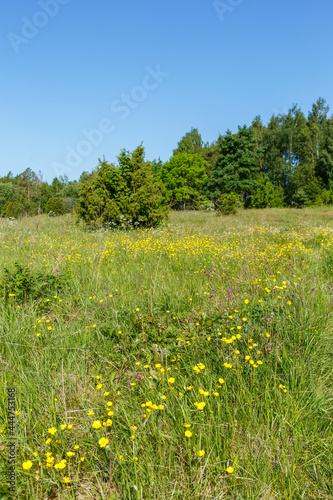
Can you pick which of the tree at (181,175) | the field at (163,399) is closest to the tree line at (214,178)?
the tree at (181,175)

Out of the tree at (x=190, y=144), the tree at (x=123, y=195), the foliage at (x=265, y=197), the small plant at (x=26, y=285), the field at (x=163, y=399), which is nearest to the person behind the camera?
the field at (x=163, y=399)

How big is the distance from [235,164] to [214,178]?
2.96m

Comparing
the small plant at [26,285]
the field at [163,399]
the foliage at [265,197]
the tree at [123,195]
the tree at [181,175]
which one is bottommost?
the field at [163,399]

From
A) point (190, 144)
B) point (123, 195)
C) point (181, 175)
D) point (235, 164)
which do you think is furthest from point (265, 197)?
point (123, 195)

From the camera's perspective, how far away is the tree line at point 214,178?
1080 centimetres

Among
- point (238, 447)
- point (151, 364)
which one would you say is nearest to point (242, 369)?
point (238, 447)

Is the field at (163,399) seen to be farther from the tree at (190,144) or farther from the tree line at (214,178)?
the tree at (190,144)

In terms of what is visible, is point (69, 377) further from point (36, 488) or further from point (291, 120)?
point (291, 120)

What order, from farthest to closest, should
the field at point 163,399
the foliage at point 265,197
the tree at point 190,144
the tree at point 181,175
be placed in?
the tree at point 190,144 → the foliage at point 265,197 → the tree at point 181,175 → the field at point 163,399

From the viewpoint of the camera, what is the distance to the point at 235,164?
109 feet

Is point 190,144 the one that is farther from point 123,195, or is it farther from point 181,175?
point 123,195

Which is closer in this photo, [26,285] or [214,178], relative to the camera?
[26,285]

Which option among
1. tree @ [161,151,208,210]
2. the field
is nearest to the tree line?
tree @ [161,151,208,210]

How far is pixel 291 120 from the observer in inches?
1748
